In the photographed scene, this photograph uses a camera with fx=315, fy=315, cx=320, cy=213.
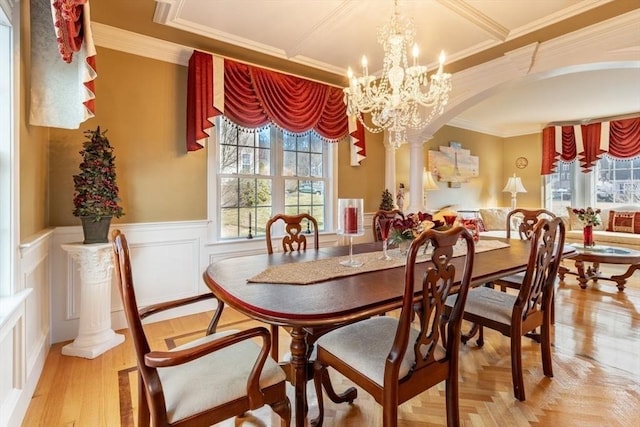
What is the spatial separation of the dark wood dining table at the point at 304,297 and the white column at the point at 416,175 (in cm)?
255

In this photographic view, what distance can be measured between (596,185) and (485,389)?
640cm

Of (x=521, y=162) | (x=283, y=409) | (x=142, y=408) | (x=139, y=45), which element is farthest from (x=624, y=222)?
(x=139, y=45)

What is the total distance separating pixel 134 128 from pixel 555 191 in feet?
24.8

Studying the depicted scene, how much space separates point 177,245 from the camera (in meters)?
3.03

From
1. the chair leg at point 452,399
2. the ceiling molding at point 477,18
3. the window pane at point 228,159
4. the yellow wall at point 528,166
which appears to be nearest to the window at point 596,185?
the yellow wall at point 528,166

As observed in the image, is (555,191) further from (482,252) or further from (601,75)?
(482,252)

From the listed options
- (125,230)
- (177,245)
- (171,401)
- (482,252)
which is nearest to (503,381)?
(482,252)

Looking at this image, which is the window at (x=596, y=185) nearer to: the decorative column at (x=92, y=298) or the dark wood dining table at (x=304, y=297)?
the dark wood dining table at (x=304, y=297)

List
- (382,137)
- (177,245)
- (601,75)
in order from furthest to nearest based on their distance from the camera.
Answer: (382,137), (601,75), (177,245)

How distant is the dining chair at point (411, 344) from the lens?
115cm

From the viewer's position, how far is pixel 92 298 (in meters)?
2.33

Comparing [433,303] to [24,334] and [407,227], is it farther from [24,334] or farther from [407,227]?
[24,334]

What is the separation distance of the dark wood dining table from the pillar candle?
0.24m

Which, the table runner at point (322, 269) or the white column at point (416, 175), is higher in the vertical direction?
the white column at point (416, 175)
